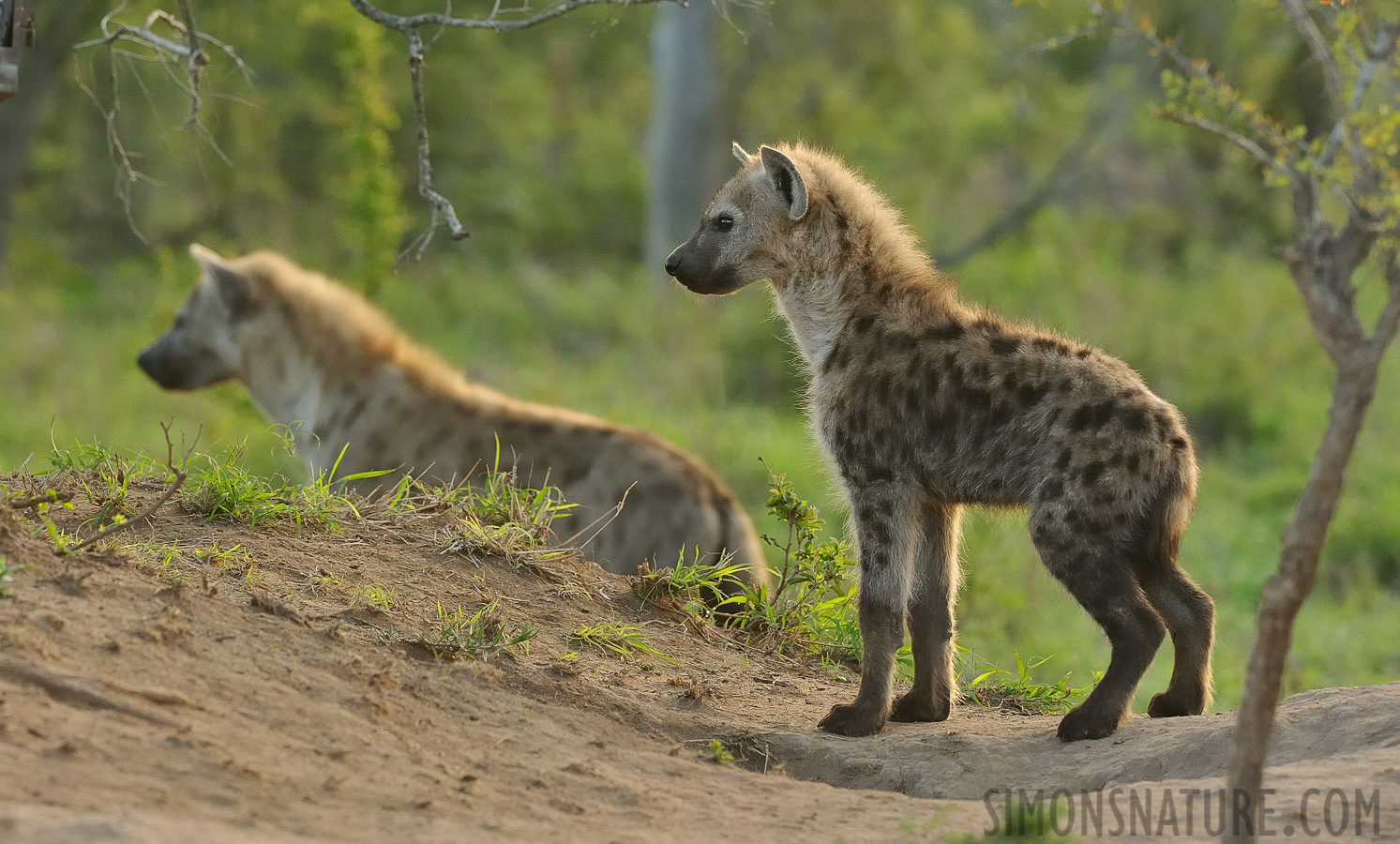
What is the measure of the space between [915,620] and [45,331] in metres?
10.1

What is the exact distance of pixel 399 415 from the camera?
676 centimetres

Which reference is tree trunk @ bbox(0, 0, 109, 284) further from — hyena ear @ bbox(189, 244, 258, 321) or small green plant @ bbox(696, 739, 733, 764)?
small green plant @ bbox(696, 739, 733, 764)

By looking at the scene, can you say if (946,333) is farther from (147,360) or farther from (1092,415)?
(147,360)

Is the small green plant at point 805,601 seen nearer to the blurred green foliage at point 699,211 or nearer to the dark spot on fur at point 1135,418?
the blurred green foliage at point 699,211

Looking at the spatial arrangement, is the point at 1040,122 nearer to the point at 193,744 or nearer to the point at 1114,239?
the point at 1114,239

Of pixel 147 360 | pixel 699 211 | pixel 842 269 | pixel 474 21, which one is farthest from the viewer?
pixel 699 211

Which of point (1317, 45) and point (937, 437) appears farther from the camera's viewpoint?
point (937, 437)

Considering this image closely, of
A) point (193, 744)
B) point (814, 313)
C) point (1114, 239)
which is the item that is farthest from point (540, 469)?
point (1114, 239)

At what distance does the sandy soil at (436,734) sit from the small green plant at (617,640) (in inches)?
1.4

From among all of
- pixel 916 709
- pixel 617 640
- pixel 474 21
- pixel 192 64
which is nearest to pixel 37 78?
pixel 192 64

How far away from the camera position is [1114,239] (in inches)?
611

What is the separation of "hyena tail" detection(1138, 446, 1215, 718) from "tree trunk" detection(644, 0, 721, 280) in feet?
37.5

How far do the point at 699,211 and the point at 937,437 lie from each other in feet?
36.6

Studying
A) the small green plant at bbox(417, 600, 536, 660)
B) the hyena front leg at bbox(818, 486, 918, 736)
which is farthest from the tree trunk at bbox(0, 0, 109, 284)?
the hyena front leg at bbox(818, 486, 918, 736)
